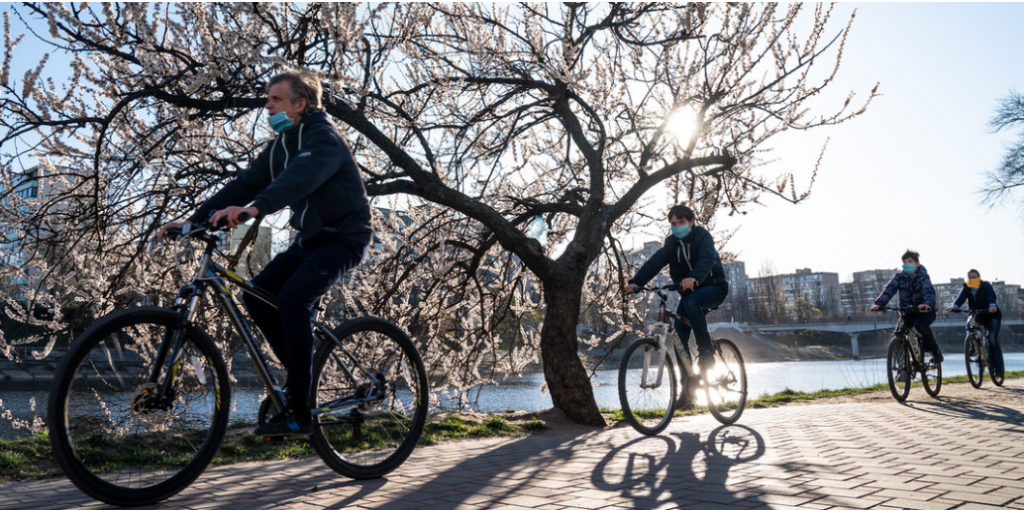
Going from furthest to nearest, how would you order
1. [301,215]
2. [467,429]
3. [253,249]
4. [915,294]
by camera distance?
[915,294] < [253,249] < [467,429] < [301,215]

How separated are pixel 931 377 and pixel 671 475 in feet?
23.6

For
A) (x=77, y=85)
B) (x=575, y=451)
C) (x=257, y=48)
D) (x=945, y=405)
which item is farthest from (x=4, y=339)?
(x=945, y=405)

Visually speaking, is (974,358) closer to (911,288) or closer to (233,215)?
(911,288)

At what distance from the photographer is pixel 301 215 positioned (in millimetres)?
3305

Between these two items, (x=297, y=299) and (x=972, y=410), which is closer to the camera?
(x=297, y=299)

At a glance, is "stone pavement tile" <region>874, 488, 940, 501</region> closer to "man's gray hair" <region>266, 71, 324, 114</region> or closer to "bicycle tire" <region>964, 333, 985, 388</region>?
"man's gray hair" <region>266, 71, 324, 114</region>

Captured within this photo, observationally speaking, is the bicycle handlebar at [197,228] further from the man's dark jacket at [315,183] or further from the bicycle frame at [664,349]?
the bicycle frame at [664,349]

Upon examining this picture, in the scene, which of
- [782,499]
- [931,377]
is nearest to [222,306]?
[782,499]

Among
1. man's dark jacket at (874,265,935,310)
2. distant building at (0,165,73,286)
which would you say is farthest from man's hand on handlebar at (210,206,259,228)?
man's dark jacket at (874,265,935,310)

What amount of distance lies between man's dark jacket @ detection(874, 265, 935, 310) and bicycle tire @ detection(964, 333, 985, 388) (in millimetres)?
2545

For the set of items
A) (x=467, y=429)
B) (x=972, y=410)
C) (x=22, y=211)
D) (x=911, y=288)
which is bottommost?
(x=972, y=410)

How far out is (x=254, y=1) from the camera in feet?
19.4

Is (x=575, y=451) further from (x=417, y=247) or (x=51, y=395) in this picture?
(x=417, y=247)

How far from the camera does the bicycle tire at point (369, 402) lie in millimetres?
3439
